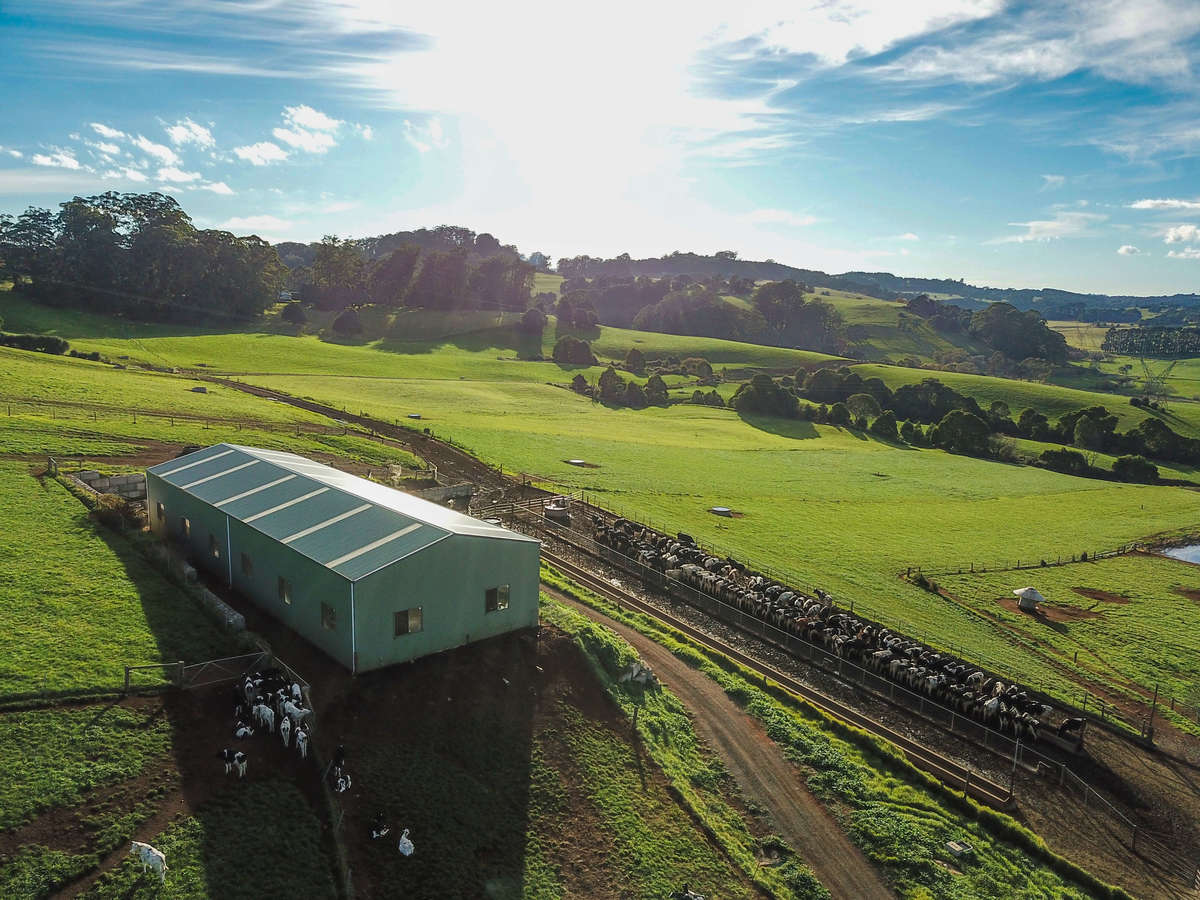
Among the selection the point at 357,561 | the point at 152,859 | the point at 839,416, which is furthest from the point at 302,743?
the point at 839,416

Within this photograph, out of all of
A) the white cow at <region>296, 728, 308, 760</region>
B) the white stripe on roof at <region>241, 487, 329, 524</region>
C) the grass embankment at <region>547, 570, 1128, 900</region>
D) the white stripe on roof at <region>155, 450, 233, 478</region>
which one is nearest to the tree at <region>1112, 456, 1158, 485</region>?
the grass embankment at <region>547, 570, 1128, 900</region>

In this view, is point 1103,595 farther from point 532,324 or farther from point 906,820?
point 532,324

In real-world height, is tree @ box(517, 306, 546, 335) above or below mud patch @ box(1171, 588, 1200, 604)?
above

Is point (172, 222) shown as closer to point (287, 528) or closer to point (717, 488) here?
point (717, 488)

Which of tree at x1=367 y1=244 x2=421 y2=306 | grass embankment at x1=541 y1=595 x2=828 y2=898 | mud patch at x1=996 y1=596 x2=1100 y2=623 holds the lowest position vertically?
mud patch at x1=996 y1=596 x2=1100 y2=623

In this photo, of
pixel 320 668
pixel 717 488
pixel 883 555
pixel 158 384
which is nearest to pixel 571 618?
pixel 320 668

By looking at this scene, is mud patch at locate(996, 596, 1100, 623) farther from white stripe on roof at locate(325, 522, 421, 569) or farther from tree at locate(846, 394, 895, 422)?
tree at locate(846, 394, 895, 422)
